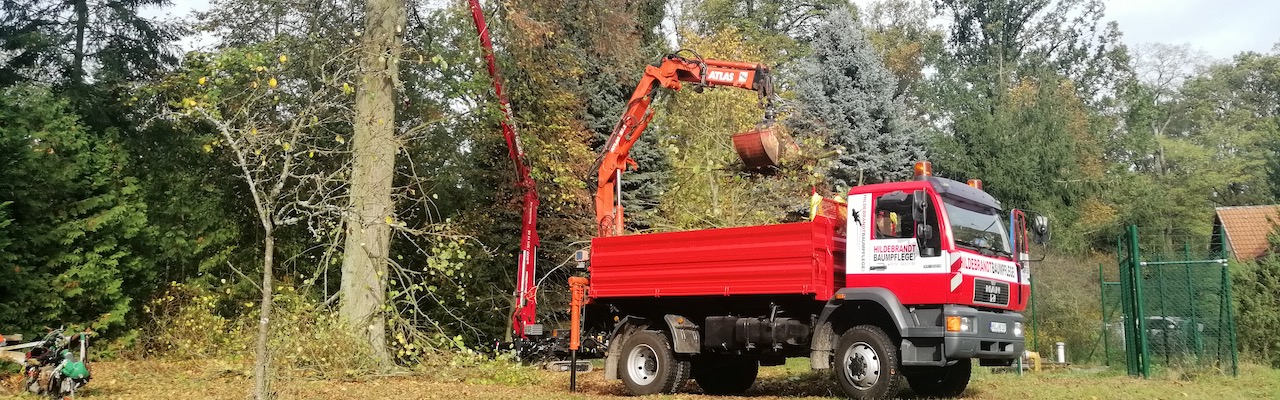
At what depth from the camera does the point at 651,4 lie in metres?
29.0

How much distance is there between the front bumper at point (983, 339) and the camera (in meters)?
10.9

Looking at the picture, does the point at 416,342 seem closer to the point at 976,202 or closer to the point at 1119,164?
the point at 976,202

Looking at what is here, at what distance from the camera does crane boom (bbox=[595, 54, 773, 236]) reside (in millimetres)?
15430

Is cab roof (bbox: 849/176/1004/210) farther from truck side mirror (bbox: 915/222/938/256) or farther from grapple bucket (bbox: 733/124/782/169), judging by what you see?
grapple bucket (bbox: 733/124/782/169)

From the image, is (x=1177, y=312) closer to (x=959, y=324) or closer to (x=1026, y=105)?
(x=959, y=324)

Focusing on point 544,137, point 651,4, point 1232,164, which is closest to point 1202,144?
point 1232,164

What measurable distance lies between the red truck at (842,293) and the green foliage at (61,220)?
852 cm

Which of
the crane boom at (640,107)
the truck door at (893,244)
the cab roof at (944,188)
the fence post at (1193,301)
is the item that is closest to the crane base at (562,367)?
the crane boom at (640,107)

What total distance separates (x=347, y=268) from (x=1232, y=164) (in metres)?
45.9

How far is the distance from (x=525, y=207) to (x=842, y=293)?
31.4ft

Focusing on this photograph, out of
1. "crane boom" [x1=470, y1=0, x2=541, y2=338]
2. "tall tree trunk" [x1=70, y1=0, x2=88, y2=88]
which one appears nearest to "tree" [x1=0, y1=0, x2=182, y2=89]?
"tall tree trunk" [x1=70, y1=0, x2=88, y2=88]

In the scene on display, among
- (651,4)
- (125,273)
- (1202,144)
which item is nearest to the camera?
(125,273)

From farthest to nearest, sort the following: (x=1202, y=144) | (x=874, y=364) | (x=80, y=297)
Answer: (x=1202, y=144) < (x=80, y=297) < (x=874, y=364)

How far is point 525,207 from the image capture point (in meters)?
20.0
